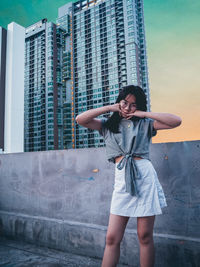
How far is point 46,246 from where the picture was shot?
7.82 feet

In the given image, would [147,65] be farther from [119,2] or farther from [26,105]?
[26,105]

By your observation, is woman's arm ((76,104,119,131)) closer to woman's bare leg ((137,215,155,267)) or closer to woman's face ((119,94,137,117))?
woman's face ((119,94,137,117))

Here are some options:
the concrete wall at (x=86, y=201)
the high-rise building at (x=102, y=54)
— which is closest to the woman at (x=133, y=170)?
the concrete wall at (x=86, y=201)

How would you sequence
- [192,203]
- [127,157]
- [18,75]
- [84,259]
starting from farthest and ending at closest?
[18,75] → [84,259] → [192,203] → [127,157]

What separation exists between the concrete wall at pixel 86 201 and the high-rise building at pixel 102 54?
187ft

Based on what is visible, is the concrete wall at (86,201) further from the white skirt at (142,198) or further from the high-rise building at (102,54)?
the high-rise building at (102,54)

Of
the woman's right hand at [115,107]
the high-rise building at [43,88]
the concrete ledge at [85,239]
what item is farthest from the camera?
the high-rise building at [43,88]

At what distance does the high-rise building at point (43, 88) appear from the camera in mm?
64125

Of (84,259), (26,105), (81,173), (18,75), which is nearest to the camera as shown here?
(84,259)

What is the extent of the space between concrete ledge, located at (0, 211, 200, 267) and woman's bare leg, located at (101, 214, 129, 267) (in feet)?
2.16

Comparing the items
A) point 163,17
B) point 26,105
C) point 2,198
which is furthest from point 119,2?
point 2,198

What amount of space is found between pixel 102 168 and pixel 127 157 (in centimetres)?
84

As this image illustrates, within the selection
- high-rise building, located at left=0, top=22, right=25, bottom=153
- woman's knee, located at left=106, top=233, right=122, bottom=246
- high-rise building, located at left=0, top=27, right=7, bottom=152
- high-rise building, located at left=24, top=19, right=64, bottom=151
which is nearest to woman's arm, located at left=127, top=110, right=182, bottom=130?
woman's knee, located at left=106, top=233, right=122, bottom=246

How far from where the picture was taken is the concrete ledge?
1.71m
